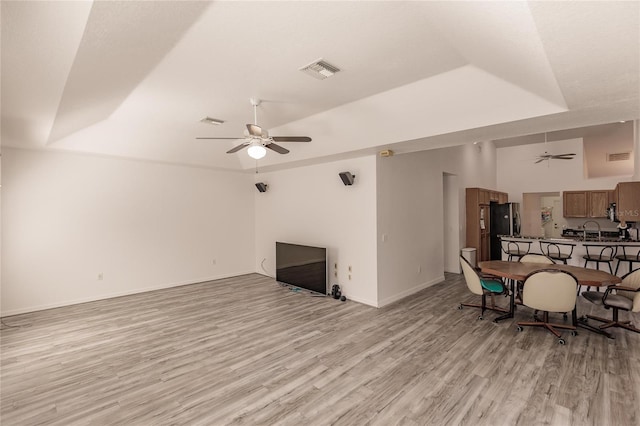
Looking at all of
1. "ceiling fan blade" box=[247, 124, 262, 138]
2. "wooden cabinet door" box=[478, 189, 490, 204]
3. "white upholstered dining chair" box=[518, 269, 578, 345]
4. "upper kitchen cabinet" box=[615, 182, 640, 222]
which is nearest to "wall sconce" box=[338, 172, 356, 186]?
"ceiling fan blade" box=[247, 124, 262, 138]

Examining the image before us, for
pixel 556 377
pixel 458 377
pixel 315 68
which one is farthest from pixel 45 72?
pixel 556 377

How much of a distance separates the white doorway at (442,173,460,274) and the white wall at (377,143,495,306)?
0.51 feet

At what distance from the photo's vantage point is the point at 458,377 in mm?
2822

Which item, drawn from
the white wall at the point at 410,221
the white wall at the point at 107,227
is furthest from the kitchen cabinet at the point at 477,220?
the white wall at the point at 107,227

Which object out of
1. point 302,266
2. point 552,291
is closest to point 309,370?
point 302,266

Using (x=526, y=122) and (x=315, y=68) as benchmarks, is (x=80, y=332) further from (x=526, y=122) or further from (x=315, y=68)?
(x=526, y=122)

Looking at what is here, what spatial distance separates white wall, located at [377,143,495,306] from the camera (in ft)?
16.7

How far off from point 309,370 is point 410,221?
11.8 feet

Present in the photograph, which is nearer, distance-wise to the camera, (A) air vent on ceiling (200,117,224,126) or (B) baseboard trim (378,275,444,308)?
(A) air vent on ceiling (200,117,224,126)

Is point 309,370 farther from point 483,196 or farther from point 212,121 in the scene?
point 483,196

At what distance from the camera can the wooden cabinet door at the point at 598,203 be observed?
8.30 m

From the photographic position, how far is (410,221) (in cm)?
568

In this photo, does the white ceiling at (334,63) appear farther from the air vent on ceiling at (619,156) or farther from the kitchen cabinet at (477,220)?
the air vent on ceiling at (619,156)

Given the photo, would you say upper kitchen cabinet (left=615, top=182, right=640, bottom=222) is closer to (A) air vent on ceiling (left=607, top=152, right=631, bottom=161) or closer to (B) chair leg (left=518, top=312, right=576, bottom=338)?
(A) air vent on ceiling (left=607, top=152, right=631, bottom=161)
